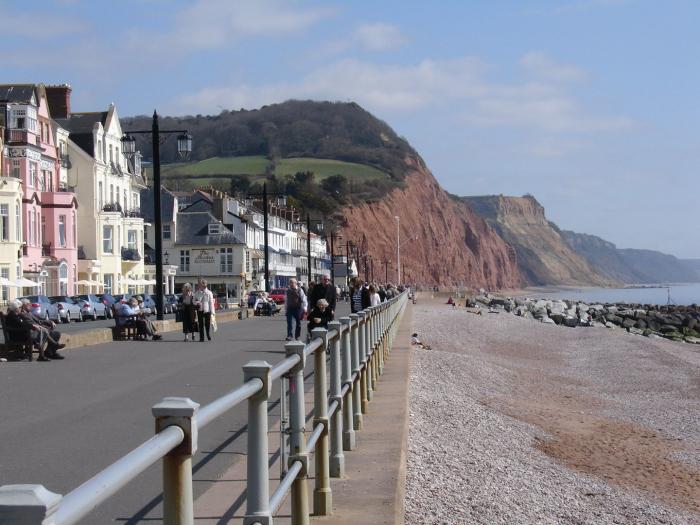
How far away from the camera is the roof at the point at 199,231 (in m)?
92.9

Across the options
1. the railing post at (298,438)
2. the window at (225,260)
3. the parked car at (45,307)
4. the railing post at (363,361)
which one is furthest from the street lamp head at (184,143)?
the window at (225,260)

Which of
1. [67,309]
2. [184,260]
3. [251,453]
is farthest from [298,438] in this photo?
[184,260]

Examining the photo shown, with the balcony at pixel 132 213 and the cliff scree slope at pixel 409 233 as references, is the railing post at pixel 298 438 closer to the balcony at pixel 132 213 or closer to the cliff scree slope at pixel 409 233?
the balcony at pixel 132 213

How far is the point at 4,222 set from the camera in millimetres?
51125

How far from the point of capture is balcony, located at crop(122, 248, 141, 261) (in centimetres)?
7194

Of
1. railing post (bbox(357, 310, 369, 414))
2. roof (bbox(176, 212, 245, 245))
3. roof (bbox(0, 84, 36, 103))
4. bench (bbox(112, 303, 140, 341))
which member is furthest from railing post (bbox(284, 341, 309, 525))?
roof (bbox(176, 212, 245, 245))

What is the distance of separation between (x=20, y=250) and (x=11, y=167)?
5915mm

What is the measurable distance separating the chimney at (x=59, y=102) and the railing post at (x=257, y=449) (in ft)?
224

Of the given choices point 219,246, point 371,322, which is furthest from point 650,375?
point 219,246

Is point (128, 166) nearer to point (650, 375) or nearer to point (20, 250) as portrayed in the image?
point (20, 250)

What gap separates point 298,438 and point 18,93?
181ft

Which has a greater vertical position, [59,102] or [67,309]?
[59,102]

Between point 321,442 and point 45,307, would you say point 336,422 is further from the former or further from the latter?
point 45,307

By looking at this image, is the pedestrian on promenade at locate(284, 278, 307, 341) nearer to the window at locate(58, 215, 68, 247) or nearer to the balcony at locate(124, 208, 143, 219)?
the window at locate(58, 215, 68, 247)
